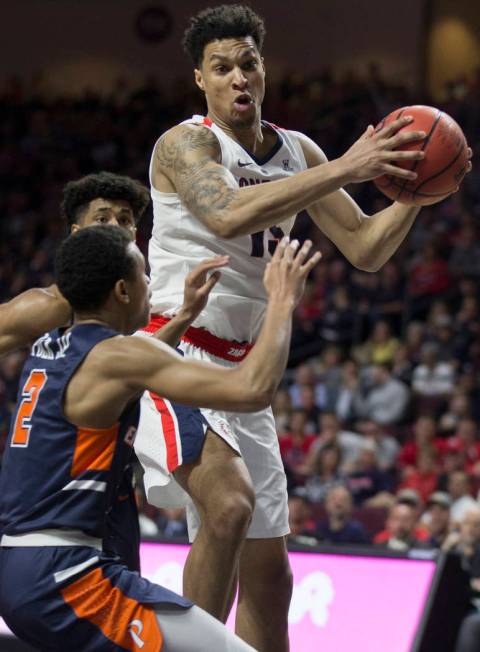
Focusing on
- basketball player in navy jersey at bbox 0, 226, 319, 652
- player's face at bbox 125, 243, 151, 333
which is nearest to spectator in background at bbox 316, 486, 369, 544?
player's face at bbox 125, 243, 151, 333

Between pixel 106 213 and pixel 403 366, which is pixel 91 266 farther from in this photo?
pixel 403 366

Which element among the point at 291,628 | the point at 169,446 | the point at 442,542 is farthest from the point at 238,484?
the point at 442,542

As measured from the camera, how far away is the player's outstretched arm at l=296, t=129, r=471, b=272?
4.43 m

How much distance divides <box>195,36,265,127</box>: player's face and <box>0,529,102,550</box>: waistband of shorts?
5.44ft

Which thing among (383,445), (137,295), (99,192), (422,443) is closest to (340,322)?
(383,445)

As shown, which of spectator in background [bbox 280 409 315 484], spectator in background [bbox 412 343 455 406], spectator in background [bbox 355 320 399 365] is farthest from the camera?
spectator in background [bbox 355 320 399 365]

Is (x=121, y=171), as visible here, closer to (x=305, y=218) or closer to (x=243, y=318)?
(x=305, y=218)

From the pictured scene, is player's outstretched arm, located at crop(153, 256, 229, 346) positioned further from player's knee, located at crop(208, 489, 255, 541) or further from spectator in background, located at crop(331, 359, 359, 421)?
spectator in background, located at crop(331, 359, 359, 421)

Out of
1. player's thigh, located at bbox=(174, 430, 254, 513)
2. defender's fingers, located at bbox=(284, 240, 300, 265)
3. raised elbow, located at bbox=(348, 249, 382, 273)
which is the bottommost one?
player's thigh, located at bbox=(174, 430, 254, 513)

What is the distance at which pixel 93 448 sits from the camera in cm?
342

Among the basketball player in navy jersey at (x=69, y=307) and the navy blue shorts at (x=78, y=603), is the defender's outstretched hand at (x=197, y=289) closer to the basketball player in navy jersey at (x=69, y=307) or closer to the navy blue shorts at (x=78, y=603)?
the basketball player in navy jersey at (x=69, y=307)

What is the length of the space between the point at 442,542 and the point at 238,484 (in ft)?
17.4

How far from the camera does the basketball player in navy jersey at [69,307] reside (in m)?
3.72

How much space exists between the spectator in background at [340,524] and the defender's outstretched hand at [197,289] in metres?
5.30
